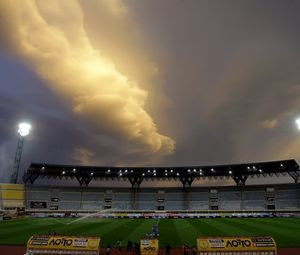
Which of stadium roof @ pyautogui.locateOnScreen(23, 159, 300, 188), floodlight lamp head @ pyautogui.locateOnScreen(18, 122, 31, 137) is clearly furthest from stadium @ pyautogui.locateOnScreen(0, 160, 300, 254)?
floodlight lamp head @ pyautogui.locateOnScreen(18, 122, 31, 137)

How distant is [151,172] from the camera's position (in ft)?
337

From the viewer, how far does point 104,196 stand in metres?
104

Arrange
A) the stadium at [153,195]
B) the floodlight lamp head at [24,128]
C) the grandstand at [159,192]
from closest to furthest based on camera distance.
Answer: the floodlight lamp head at [24,128]
the stadium at [153,195]
the grandstand at [159,192]

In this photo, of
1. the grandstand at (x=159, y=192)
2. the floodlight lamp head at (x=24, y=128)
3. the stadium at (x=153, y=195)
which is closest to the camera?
the floodlight lamp head at (x=24, y=128)

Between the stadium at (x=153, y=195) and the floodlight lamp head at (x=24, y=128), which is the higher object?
the floodlight lamp head at (x=24, y=128)

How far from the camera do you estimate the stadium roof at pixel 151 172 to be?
3752 inches

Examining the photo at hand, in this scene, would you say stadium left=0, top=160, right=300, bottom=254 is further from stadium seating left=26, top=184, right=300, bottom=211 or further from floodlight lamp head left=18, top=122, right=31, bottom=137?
floodlight lamp head left=18, top=122, right=31, bottom=137

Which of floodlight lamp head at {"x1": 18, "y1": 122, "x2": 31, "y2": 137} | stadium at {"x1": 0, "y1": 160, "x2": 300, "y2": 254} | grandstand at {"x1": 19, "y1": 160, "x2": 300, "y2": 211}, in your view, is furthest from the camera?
grandstand at {"x1": 19, "y1": 160, "x2": 300, "y2": 211}

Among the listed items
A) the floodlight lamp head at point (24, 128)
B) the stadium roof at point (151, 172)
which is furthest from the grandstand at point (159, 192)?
the floodlight lamp head at point (24, 128)

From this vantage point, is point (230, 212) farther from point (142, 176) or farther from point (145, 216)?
point (142, 176)

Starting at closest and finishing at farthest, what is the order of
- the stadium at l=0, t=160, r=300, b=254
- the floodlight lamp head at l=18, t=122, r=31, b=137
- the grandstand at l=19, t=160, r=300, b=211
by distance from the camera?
the floodlight lamp head at l=18, t=122, r=31, b=137
the stadium at l=0, t=160, r=300, b=254
the grandstand at l=19, t=160, r=300, b=211

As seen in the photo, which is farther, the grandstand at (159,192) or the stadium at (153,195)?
the grandstand at (159,192)

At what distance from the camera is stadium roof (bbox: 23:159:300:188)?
95.3 m

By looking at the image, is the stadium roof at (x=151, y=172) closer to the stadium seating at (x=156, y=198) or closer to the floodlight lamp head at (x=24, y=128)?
the stadium seating at (x=156, y=198)
